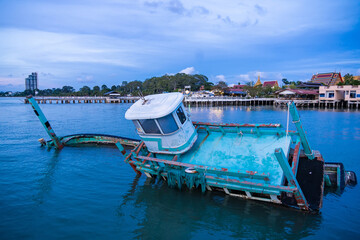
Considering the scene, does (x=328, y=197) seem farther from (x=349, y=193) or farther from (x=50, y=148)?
(x=50, y=148)

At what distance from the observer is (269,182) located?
27.5 feet

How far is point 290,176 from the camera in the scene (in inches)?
297

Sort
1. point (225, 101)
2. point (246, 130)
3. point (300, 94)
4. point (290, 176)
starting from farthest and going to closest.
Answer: point (225, 101) → point (300, 94) → point (246, 130) → point (290, 176)

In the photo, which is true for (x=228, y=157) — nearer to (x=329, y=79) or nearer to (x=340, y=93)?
(x=340, y=93)

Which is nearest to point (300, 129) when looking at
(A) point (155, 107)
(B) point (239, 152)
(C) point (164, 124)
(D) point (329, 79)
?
(B) point (239, 152)

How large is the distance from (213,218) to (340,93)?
67.6 m

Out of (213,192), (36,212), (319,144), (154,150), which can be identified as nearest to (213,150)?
(213,192)

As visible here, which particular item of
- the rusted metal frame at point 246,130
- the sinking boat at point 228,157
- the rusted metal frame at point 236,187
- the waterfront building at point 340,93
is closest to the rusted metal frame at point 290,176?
the sinking boat at point 228,157

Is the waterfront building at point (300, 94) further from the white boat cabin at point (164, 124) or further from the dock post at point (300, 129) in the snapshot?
the white boat cabin at point (164, 124)

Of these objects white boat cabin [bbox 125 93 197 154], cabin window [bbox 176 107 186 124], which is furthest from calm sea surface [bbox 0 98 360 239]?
cabin window [bbox 176 107 186 124]

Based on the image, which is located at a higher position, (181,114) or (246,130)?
(181,114)

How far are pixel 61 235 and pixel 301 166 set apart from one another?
366 inches

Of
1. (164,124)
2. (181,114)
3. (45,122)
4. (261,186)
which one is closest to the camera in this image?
(261,186)

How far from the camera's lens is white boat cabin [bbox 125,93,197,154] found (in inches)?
396
